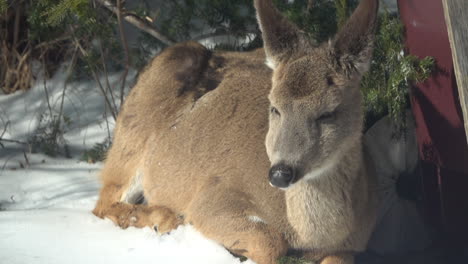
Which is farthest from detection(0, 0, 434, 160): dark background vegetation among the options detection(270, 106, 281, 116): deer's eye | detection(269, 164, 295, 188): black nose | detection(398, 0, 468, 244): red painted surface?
detection(269, 164, 295, 188): black nose

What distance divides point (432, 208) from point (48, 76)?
4514 mm

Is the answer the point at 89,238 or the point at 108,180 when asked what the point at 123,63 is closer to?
the point at 108,180

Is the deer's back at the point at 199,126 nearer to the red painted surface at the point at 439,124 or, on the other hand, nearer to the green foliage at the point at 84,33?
the green foliage at the point at 84,33

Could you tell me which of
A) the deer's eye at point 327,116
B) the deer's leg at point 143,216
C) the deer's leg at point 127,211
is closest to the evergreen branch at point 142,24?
the deer's leg at point 127,211

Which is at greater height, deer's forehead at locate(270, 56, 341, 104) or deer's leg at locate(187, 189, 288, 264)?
deer's forehead at locate(270, 56, 341, 104)

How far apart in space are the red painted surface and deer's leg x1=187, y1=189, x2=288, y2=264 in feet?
4.85

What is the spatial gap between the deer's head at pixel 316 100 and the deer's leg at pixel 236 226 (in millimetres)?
575

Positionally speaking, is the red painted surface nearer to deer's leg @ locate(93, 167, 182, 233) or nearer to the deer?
the deer

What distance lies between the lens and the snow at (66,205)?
5.30 meters

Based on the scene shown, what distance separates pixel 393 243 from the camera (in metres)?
6.04

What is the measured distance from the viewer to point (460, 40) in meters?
4.39

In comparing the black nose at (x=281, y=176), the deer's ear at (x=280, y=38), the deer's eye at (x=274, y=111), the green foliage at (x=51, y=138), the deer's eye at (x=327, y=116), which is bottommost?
the green foliage at (x=51, y=138)

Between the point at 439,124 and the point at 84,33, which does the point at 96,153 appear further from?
the point at 439,124

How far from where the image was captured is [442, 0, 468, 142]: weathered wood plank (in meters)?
4.34
